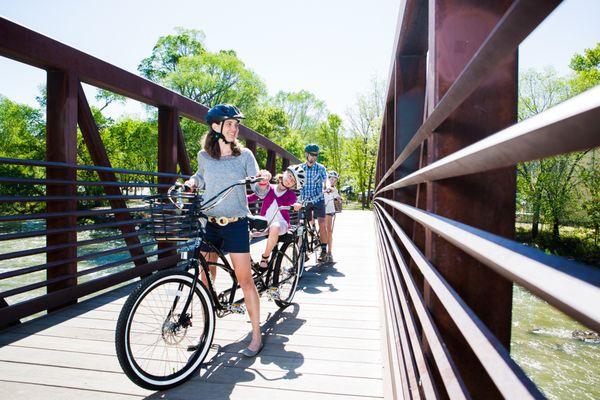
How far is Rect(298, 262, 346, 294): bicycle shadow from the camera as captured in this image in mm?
5262

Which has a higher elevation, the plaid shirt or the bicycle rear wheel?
the plaid shirt

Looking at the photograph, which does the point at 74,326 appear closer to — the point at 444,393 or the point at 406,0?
the point at 444,393

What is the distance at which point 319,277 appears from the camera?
602 cm

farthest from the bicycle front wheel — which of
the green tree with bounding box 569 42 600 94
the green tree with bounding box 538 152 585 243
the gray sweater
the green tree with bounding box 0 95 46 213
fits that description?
the green tree with bounding box 0 95 46 213

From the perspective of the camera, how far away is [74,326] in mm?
3650

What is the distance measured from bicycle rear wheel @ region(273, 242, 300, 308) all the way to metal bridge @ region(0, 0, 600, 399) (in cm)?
16

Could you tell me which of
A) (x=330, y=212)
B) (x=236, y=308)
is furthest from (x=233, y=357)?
(x=330, y=212)

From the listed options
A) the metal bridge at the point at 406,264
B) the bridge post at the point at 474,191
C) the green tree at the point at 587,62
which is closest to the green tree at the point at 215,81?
the green tree at the point at 587,62

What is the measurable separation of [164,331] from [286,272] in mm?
1840

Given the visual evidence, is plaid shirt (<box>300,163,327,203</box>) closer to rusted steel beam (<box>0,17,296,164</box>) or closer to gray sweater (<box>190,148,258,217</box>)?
rusted steel beam (<box>0,17,296,164</box>)

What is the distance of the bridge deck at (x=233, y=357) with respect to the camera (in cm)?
256

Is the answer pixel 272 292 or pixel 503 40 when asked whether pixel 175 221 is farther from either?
pixel 503 40

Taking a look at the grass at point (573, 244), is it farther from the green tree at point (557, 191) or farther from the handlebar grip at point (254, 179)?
the handlebar grip at point (254, 179)

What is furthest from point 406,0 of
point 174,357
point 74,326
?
point 74,326
